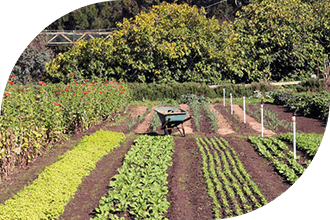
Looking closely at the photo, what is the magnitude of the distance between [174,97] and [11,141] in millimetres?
12353

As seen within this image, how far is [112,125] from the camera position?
528 inches

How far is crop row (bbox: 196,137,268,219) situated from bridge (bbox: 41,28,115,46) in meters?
13.4

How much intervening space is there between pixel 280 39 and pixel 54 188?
19172 millimetres

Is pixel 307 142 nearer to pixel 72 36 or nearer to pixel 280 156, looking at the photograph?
pixel 280 156

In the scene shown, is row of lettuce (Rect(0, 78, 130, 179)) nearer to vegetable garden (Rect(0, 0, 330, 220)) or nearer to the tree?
vegetable garden (Rect(0, 0, 330, 220))

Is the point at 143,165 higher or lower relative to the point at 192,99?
lower

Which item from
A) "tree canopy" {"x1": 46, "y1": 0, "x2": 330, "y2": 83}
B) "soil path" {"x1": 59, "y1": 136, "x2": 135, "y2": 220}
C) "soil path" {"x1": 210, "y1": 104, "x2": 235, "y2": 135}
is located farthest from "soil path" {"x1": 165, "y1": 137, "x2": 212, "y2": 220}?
"tree canopy" {"x1": 46, "y1": 0, "x2": 330, "y2": 83}

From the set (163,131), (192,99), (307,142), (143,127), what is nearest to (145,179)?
(307,142)

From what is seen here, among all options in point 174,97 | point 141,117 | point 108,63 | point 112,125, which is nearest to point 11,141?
point 112,125

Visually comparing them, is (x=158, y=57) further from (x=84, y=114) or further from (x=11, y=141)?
(x=11, y=141)

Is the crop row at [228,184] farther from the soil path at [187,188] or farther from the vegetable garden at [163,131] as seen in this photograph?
the soil path at [187,188]

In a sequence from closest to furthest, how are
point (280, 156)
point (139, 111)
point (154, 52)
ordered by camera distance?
point (280, 156) < point (139, 111) < point (154, 52)

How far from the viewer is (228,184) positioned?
739 cm

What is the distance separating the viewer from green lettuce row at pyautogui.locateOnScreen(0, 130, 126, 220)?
18.5ft
